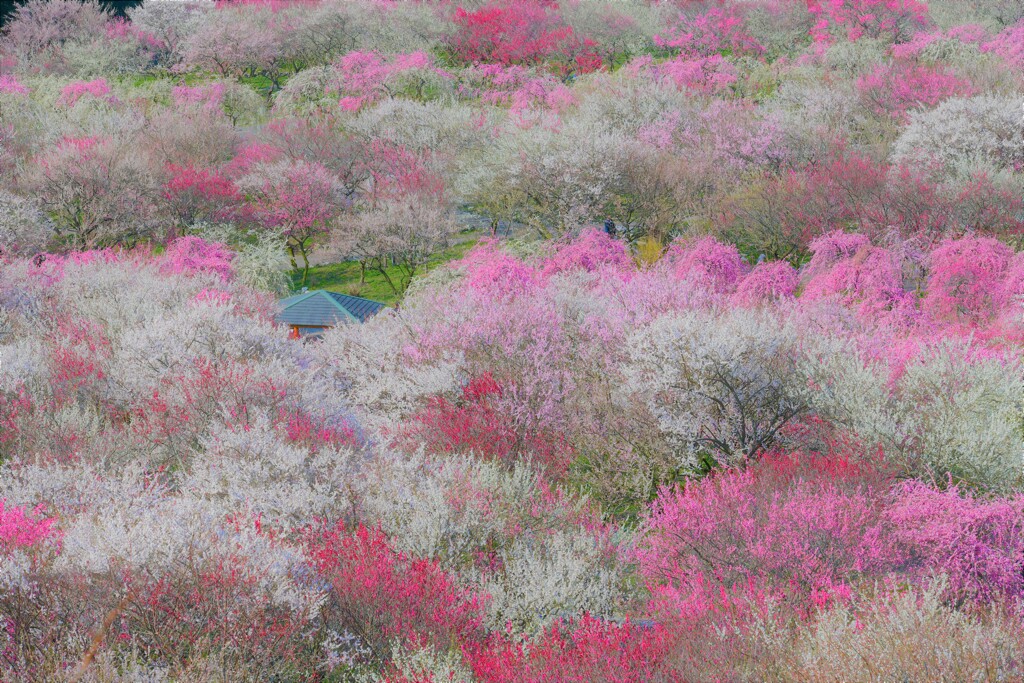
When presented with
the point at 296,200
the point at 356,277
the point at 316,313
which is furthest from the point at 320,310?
the point at 296,200

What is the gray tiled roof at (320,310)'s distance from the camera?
3353 cm

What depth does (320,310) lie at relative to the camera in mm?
34062

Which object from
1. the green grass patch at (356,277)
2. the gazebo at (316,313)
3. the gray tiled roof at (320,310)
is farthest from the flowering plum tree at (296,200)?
the gazebo at (316,313)

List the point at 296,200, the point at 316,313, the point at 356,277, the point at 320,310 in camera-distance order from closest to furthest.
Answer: the point at 316,313 < the point at 320,310 < the point at 356,277 < the point at 296,200

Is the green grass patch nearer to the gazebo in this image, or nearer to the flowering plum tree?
the flowering plum tree

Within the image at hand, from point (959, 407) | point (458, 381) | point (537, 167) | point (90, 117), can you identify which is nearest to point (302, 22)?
point (90, 117)

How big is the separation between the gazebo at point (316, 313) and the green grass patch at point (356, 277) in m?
7.29

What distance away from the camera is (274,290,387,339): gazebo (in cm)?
3341

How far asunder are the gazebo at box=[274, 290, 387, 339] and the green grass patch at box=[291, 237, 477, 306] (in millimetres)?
7290

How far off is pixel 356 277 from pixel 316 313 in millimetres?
11773

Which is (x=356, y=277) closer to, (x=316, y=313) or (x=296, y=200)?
(x=296, y=200)

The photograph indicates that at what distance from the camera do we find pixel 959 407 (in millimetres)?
19047

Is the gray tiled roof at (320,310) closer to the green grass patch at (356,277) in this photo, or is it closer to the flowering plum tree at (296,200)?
the green grass patch at (356,277)

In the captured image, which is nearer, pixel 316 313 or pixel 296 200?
pixel 316 313
